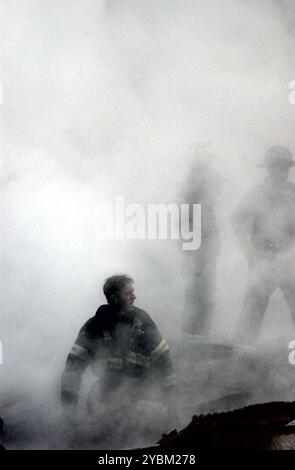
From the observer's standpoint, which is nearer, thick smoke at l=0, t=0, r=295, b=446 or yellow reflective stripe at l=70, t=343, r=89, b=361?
yellow reflective stripe at l=70, t=343, r=89, b=361

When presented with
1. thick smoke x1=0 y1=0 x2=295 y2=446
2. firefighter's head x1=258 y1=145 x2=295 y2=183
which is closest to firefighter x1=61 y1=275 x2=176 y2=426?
firefighter's head x1=258 y1=145 x2=295 y2=183

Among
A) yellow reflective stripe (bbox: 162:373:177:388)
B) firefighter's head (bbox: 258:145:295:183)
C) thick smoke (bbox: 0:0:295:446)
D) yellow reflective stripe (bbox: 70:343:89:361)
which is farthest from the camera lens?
thick smoke (bbox: 0:0:295:446)

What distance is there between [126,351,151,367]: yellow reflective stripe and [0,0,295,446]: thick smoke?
2.71 metres

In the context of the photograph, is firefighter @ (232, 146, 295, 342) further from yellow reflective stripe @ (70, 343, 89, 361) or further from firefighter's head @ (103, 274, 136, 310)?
yellow reflective stripe @ (70, 343, 89, 361)

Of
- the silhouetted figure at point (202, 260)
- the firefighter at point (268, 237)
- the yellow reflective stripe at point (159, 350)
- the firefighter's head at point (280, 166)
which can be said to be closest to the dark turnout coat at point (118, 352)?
the yellow reflective stripe at point (159, 350)

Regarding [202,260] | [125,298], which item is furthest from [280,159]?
[125,298]

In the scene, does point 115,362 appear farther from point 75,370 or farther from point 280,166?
point 280,166

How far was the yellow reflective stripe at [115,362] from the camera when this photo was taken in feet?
13.0

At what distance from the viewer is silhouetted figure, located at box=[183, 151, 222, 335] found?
601 centimetres

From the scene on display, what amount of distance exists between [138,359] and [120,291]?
567 mm

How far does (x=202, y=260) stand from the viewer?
20.1 ft

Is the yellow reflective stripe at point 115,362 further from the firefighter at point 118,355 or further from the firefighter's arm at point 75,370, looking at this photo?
the firefighter's arm at point 75,370

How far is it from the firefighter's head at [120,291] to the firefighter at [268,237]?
2.12 meters
